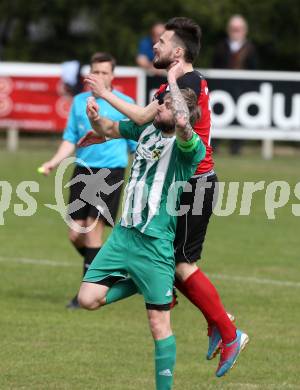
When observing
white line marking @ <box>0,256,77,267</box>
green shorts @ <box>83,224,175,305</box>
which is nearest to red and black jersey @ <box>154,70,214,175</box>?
green shorts @ <box>83,224,175,305</box>

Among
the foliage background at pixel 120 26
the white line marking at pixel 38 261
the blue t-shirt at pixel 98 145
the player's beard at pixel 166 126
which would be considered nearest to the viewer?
the player's beard at pixel 166 126

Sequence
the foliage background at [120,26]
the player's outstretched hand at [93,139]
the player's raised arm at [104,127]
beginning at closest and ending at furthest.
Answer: the player's raised arm at [104,127] → the player's outstretched hand at [93,139] → the foliage background at [120,26]

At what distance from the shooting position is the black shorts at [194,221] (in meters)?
7.62

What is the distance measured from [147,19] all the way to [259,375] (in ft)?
71.2

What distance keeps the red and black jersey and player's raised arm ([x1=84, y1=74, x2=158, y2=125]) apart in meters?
0.10

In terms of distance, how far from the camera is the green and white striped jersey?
6.91 m

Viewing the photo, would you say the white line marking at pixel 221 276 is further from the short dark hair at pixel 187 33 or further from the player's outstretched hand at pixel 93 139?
the short dark hair at pixel 187 33

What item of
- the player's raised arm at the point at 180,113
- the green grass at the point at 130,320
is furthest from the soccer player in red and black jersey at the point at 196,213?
the player's raised arm at the point at 180,113

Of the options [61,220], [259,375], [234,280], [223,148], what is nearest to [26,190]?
[61,220]

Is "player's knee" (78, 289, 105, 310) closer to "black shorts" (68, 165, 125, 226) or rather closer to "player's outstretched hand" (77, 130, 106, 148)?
"player's outstretched hand" (77, 130, 106, 148)

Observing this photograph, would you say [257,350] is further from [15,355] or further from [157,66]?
[157,66]

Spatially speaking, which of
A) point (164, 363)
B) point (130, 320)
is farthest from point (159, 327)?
point (130, 320)

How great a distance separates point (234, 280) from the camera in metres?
11.4

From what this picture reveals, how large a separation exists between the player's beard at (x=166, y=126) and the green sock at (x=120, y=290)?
3.24ft
